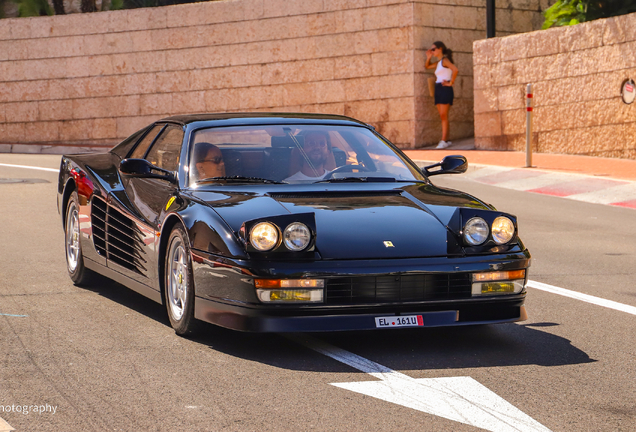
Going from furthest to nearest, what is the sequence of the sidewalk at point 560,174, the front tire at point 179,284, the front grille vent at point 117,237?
1. the sidewalk at point 560,174
2. the front grille vent at point 117,237
3. the front tire at point 179,284

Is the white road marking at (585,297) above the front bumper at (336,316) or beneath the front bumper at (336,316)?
beneath

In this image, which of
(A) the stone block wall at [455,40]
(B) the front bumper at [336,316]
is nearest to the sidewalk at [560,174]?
(A) the stone block wall at [455,40]

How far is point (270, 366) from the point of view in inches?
191

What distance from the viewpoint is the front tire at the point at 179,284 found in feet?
17.3

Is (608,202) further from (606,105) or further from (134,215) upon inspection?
(134,215)

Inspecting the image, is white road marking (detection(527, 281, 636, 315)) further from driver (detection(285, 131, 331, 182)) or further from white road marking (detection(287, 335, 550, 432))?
white road marking (detection(287, 335, 550, 432))

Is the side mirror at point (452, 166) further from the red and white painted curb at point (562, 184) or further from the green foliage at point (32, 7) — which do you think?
the green foliage at point (32, 7)

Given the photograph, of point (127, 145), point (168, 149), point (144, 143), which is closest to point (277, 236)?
point (168, 149)

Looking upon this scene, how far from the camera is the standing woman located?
19688 millimetres

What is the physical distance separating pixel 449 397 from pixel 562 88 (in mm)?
14404

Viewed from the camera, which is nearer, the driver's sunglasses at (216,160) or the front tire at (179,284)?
the front tire at (179,284)

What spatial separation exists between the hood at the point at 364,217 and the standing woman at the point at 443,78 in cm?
1441

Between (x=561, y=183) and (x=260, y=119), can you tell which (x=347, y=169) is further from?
(x=561, y=183)

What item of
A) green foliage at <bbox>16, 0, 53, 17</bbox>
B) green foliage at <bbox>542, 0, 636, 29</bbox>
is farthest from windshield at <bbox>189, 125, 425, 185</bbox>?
green foliage at <bbox>16, 0, 53, 17</bbox>
